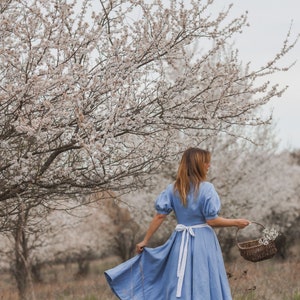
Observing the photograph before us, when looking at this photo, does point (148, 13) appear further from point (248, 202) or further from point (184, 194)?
point (248, 202)

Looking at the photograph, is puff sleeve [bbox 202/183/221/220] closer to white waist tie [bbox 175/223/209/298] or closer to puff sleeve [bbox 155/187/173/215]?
white waist tie [bbox 175/223/209/298]

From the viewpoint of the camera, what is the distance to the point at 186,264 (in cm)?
488

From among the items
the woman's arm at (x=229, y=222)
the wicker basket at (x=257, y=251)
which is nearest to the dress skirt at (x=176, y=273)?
the woman's arm at (x=229, y=222)

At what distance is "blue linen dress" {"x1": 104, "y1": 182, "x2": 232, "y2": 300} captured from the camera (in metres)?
4.81


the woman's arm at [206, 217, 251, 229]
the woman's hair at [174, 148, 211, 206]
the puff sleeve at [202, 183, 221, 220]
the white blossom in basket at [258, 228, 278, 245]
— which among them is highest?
the woman's hair at [174, 148, 211, 206]

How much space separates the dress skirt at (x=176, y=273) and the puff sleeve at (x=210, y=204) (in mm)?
191

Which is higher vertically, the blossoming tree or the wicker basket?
the blossoming tree

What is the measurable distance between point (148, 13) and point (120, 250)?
1895cm

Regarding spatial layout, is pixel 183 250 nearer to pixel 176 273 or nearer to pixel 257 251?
pixel 176 273

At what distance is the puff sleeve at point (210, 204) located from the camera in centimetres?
475

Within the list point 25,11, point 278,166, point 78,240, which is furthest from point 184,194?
point 78,240

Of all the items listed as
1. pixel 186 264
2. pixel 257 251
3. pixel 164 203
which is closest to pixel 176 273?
pixel 186 264

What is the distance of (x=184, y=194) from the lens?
487 cm

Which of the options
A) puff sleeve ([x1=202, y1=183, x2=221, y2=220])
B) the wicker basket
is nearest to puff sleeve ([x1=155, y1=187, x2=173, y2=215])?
puff sleeve ([x1=202, y1=183, x2=221, y2=220])
